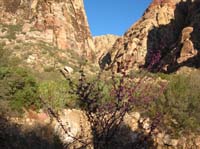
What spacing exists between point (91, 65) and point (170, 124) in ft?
84.5

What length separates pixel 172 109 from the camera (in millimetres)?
20141

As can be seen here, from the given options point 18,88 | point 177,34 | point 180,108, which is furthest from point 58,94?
point 177,34

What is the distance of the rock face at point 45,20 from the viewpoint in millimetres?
44750

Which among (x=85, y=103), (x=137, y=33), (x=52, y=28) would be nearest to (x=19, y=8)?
(x=52, y=28)

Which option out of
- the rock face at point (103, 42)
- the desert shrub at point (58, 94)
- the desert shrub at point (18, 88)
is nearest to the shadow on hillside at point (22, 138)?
the desert shrub at point (18, 88)

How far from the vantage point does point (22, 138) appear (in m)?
16.1

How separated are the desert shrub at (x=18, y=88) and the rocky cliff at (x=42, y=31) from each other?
63.2ft

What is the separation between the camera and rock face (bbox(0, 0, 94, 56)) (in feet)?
147

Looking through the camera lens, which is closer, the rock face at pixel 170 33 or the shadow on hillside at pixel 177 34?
the shadow on hillside at pixel 177 34

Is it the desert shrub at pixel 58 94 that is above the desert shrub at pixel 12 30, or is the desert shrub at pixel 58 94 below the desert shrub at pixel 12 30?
below

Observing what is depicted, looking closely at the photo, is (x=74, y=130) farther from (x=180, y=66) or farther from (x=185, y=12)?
(x=185, y=12)

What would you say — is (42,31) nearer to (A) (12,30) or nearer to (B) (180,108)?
(A) (12,30)

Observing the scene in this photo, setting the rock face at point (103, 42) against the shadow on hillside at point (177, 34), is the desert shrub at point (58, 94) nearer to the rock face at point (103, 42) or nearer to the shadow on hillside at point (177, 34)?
the shadow on hillside at point (177, 34)

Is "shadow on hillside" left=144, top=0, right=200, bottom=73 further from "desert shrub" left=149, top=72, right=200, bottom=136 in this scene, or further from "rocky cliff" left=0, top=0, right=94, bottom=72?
"desert shrub" left=149, top=72, right=200, bottom=136
